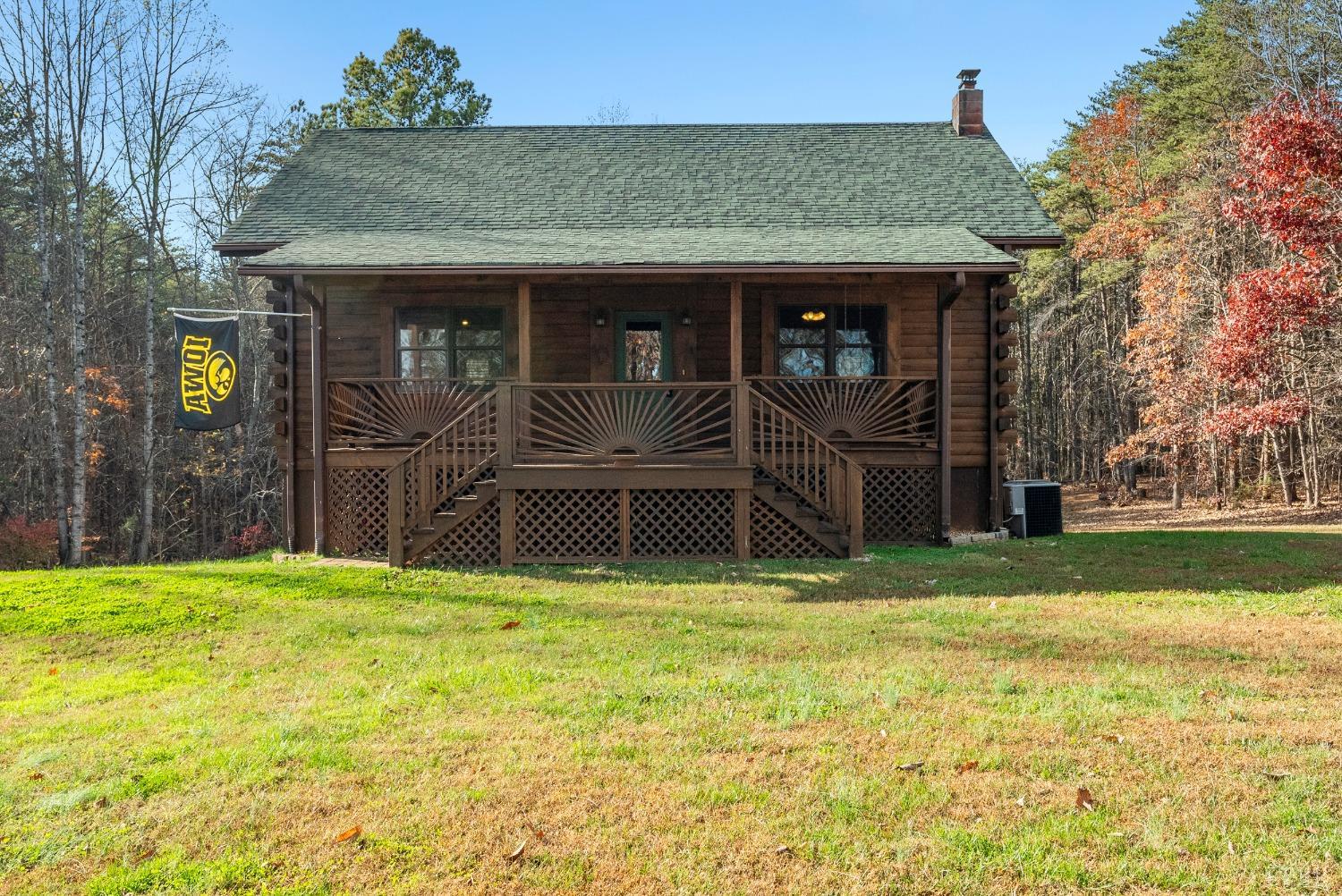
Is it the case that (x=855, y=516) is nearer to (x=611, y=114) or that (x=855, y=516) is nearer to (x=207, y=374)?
(x=207, y=374)

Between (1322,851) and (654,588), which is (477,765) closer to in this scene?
(1322,851)

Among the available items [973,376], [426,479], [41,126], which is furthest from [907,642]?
[41,126]

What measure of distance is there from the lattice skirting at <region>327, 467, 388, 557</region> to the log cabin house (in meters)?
0.04

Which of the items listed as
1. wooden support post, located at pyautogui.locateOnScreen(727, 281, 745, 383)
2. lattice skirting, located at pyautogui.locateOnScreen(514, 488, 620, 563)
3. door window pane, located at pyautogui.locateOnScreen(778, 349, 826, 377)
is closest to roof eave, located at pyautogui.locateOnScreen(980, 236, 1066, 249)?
door window pane, located at pyautogui.locateOnScreen(778, 349, 826, 377)

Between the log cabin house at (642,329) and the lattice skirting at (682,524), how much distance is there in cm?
4

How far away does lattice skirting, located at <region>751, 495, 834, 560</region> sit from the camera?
38.2 feet

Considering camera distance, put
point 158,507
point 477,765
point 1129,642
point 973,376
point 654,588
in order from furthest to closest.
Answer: point 158,507 < point 973,376 < point 654,588 < point 1129,642 < point 477,765

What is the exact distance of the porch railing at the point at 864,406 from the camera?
13.2 metres

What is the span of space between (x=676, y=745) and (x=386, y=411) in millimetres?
9431

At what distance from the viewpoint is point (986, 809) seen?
12.5ft

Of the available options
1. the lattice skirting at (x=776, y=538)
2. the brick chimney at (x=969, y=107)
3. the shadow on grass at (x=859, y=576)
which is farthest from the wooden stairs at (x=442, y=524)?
the brick chimney at (x=969, y=107)

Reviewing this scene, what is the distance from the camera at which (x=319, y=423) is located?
13.0m

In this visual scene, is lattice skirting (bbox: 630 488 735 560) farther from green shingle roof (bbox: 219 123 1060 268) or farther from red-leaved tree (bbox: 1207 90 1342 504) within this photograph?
red-leaved tree (bbox: 1207 90 1342 504)

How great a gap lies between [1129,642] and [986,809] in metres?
3.69
